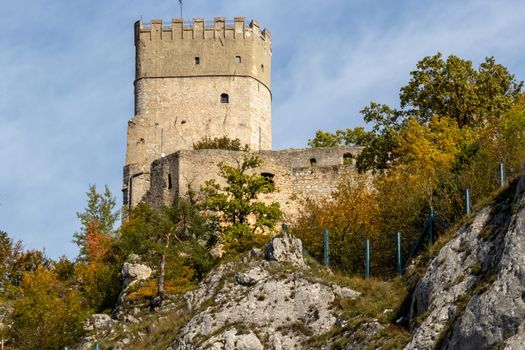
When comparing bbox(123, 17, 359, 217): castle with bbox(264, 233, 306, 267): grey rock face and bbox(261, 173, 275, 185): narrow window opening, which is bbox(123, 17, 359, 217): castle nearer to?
bbox(261, 173, 275, 185): narrow window opening

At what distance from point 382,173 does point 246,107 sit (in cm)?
1282

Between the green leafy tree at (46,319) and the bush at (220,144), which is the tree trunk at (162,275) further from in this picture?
the bush at (220,144)

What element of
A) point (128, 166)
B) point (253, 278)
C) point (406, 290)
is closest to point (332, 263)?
point (253, 278)

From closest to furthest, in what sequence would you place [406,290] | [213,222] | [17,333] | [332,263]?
[406,290] → [332,263] → [17,333] → [213,222]

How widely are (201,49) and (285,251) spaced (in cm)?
2690

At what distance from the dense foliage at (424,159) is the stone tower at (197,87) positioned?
34.9ft

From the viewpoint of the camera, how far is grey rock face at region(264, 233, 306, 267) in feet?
90.4

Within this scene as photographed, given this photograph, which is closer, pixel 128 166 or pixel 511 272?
pixel 511 272

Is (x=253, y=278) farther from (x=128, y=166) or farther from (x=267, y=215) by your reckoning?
(x=128, y=166)

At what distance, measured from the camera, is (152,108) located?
52.1m

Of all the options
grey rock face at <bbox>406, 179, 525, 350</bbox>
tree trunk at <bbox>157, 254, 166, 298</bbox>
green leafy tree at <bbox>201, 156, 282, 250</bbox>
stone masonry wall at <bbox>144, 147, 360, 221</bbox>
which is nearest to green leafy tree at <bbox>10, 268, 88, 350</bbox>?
tree trunk at <bbox>157, 254, 166, 298</bbox>

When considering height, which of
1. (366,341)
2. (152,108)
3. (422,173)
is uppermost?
(152,108)

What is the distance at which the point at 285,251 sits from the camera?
2770cm

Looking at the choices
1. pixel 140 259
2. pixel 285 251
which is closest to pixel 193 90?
pixel 140 259
